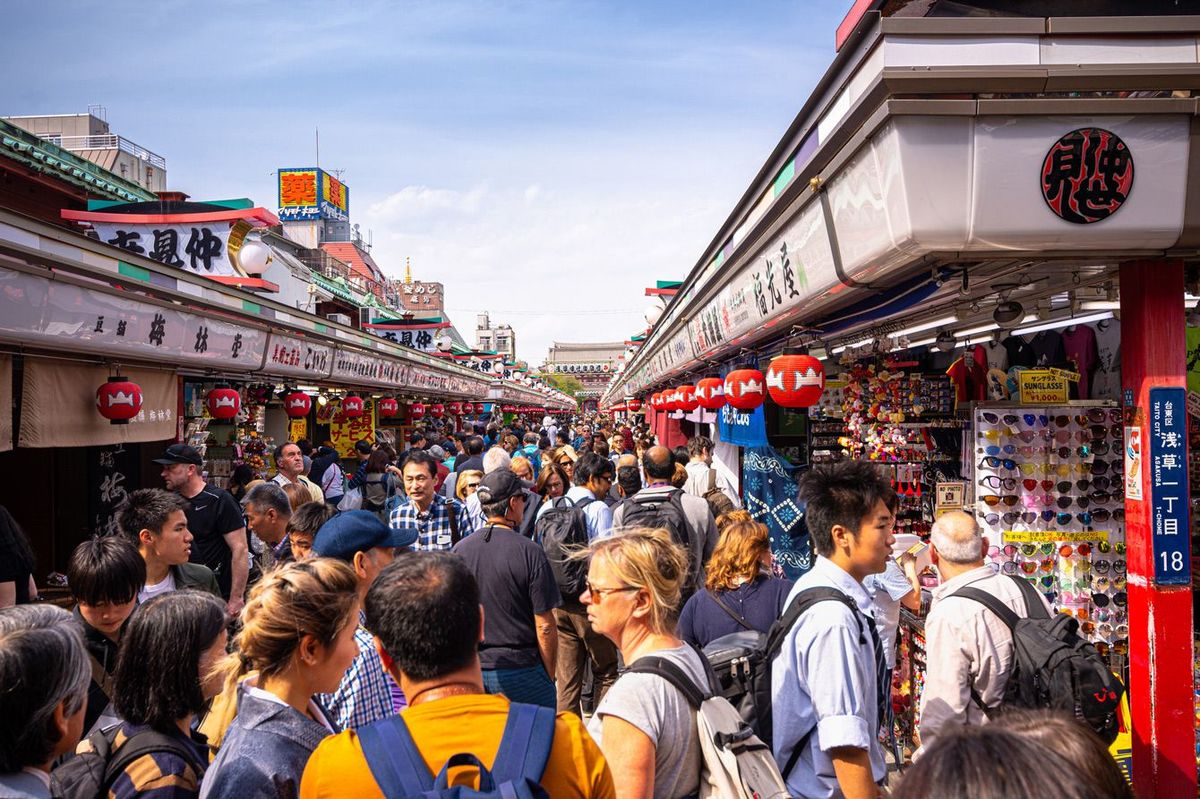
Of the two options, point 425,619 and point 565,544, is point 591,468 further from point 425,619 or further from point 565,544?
point 425,619

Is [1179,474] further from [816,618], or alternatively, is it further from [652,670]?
[652,670]

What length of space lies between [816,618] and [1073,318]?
5471 mm

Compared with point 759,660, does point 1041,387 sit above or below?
above

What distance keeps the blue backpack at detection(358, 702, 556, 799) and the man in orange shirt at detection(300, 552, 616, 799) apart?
14 mm

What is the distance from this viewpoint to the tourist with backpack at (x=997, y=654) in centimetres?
326

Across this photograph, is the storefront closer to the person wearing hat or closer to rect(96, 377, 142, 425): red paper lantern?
the person wearing hat

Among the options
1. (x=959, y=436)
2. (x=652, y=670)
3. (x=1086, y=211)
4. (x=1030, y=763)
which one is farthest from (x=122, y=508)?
(x=959, y=436)

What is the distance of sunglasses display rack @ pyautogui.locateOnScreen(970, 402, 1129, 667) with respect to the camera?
4879mm

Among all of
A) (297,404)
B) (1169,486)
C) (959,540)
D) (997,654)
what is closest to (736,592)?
(959,540)

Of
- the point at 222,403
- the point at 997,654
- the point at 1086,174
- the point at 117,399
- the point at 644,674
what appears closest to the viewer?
the point at 644,674

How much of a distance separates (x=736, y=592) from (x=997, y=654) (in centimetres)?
128

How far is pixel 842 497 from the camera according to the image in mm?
2994

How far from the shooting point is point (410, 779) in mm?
1682

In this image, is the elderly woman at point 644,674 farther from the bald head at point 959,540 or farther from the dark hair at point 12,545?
the dark hair at point 12,545
